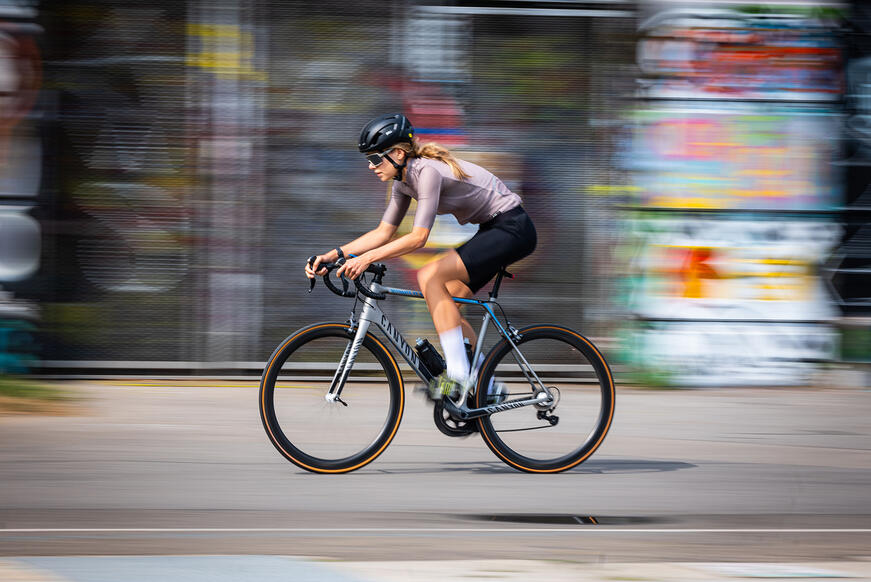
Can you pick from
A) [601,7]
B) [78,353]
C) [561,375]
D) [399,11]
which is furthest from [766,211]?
[78,353]

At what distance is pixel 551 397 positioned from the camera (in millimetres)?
5559

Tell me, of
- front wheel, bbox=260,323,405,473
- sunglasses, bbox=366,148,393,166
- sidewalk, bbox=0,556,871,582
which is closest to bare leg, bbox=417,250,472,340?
front wheel, bbox=260,323,405,473

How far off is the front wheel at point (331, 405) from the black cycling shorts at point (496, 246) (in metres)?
0.59

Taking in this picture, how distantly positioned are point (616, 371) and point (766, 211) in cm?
175

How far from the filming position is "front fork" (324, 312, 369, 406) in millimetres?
5391

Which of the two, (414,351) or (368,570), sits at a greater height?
(414,351)

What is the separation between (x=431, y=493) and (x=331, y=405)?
2.19 ft

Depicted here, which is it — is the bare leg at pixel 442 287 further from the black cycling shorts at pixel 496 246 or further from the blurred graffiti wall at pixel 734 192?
the blurred graffiti wall at pixel 734 192

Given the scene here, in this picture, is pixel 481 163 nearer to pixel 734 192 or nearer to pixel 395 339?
pixel 734 192

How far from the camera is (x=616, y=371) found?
897 cm

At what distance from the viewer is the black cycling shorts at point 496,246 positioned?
545cm

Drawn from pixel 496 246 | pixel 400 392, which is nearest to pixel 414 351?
pixel 400 392

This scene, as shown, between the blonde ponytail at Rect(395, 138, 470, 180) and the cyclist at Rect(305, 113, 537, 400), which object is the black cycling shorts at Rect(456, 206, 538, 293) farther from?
the blonde ponytail at Rect(395, 138, 470, 180)

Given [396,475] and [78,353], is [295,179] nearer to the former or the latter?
[78,353]
